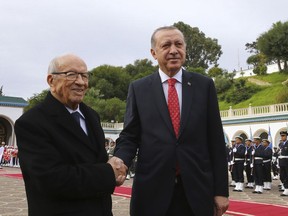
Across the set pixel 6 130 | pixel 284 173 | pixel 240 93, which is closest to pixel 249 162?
pixel 284 173

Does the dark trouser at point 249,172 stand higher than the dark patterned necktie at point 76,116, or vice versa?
the dark patterned necktie at point 76,116

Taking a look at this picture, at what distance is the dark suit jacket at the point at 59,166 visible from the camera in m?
1.95

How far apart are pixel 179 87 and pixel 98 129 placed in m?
0.65

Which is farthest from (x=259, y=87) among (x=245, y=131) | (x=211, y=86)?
(x=211, y=86)

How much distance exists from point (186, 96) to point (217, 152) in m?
0.43

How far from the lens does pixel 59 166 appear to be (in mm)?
1974

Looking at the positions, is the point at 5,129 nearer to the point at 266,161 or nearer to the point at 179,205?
the point at 266,161

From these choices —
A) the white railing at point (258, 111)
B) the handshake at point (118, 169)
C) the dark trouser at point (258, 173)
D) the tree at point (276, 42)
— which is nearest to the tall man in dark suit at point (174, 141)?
the handshake at point (118, 169)

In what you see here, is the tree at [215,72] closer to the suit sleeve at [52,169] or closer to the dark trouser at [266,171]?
the dark trouser at [266,171]

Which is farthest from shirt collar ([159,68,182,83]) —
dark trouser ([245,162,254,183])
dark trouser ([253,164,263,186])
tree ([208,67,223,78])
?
tree ([208,67,223,78])

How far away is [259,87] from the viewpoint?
40.3 meters

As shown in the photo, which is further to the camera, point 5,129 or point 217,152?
point 5,129

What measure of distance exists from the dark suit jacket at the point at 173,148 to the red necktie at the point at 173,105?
0.04m

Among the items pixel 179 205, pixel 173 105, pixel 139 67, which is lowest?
pixel 179 205
